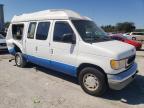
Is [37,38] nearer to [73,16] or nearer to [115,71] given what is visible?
[73,16]

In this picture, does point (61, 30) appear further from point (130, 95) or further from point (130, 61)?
point (130, 95)

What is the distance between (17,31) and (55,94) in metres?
4.17

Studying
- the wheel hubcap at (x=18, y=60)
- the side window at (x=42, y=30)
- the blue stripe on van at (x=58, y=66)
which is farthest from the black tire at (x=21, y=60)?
the side window at (x=42, y=30)

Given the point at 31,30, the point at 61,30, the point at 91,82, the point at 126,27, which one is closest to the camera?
the point at 91,82

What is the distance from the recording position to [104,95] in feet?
18.7

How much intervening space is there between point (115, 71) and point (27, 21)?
4490 mm

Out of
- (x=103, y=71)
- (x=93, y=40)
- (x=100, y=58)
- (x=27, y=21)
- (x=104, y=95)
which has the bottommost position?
(x=104, y=95)

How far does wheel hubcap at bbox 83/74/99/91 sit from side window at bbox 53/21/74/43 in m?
1.30

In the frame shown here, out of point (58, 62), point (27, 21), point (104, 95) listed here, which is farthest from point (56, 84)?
point (27, 21)

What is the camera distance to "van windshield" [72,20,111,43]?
5.88 metres

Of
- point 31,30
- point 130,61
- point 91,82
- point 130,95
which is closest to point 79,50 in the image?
point 91,82

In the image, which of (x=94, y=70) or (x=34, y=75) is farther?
(x=34, y=75)

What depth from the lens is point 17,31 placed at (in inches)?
346

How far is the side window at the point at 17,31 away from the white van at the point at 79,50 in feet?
1.25
